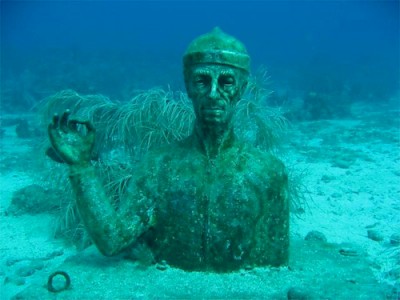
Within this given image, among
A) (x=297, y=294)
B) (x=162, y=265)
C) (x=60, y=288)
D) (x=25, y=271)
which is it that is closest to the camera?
(x=297, y=294)

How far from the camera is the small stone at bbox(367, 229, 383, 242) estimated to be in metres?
5.98

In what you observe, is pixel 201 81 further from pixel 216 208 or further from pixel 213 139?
pixel 216 208

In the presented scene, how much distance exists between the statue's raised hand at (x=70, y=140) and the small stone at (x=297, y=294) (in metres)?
2.11

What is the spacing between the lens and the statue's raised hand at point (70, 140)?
3168mm

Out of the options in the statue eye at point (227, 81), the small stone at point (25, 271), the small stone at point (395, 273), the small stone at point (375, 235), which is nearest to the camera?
the statue eye at point (227, 81)

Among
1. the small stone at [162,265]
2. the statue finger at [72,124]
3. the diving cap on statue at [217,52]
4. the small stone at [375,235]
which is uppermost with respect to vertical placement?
the diving cap on statue at [217,52]

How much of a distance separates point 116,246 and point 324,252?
2.39 metres

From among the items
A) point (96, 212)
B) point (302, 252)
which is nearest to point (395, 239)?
point (302, 252)

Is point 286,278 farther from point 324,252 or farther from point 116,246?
point 116,246

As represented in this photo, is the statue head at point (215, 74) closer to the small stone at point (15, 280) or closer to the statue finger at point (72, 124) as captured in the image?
the statue finger at point (72, 124)

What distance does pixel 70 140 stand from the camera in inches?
127

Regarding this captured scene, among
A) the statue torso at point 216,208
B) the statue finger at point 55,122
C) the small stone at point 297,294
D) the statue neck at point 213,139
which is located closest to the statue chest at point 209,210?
the statue torso at point 216,208

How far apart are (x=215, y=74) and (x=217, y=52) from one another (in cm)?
19

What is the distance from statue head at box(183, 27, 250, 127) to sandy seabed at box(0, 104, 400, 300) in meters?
1.51
